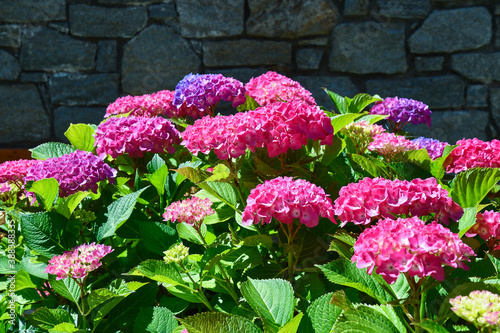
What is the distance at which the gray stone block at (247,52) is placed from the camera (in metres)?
Answer: 2.92

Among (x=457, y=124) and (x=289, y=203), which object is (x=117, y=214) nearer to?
(x=289, y=203)

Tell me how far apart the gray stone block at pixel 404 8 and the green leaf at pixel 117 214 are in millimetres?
2491

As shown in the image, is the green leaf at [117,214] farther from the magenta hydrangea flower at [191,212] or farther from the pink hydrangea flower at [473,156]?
the pink hydrangea flower at [473,156]

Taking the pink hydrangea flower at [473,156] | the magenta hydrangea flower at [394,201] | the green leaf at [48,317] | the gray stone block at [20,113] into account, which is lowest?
the gray stone block at [20,113]

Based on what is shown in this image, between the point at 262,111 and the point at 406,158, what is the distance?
10.8 inches

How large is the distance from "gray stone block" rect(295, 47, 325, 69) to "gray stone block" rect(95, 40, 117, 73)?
1.10 meters

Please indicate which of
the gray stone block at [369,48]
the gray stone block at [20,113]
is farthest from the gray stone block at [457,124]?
the gray stone block at [20,113]

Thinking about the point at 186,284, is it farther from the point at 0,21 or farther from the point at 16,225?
the point at 0,21

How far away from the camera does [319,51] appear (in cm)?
294

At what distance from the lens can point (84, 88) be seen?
3016mm

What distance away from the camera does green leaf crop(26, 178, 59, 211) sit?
799 millimetres

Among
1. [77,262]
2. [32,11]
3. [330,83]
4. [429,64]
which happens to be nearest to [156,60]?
[32,11]

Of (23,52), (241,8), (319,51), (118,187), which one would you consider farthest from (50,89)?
(118,187)

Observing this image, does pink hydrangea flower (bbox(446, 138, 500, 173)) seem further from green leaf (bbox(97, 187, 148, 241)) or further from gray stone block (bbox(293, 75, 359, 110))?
gray stone block (bbox(293, 75, 359, 110))
